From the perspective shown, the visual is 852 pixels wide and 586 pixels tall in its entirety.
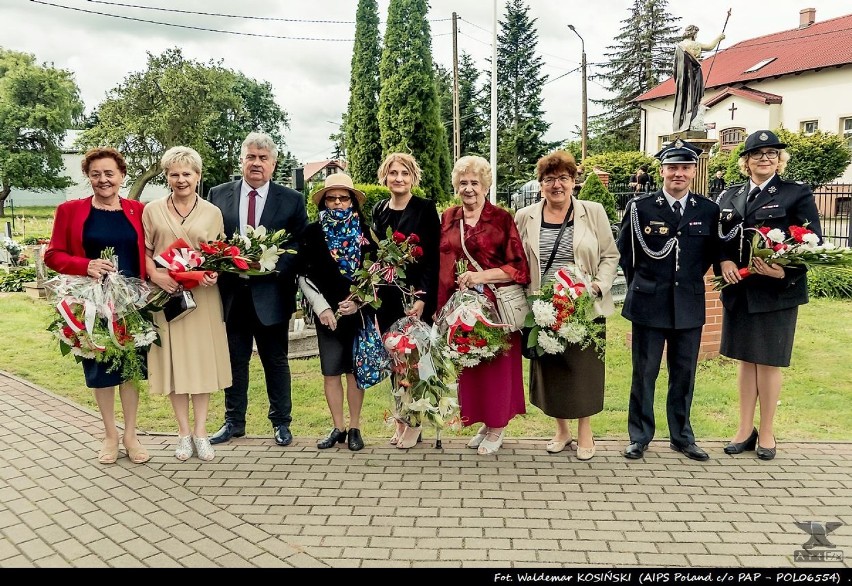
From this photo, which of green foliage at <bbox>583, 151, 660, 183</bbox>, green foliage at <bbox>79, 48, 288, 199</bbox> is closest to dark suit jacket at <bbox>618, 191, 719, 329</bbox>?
green foliage at <bbox>583, 151, 660, 183</bbox>

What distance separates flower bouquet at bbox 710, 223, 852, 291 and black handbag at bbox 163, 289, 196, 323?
3.85 meters

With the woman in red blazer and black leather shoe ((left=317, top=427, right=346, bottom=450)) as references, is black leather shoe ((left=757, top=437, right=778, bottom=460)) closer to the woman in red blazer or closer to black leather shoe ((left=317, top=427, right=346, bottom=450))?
black leather shoe ((left=317, top=427, right=346, bottom=450))

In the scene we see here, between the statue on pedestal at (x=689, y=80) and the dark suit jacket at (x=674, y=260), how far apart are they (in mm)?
4190

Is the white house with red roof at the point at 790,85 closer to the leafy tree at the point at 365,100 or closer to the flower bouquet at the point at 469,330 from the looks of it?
the leafy tree at the point at 365,100

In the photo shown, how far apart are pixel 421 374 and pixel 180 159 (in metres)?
2.22

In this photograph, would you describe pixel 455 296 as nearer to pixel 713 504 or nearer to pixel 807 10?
pixel 713 504

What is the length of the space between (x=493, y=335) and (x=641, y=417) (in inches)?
51.8

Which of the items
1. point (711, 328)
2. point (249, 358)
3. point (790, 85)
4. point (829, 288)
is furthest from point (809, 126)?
point (249, 358)

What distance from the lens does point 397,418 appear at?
491cm

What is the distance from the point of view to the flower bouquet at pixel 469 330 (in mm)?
4516

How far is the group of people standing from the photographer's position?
4656 mm

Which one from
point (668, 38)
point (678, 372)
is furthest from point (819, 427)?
point (668, 38)

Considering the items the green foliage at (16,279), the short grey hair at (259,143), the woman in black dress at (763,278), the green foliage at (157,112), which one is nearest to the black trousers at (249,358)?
the short grey hair at (259,143)

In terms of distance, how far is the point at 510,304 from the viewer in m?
4.72
